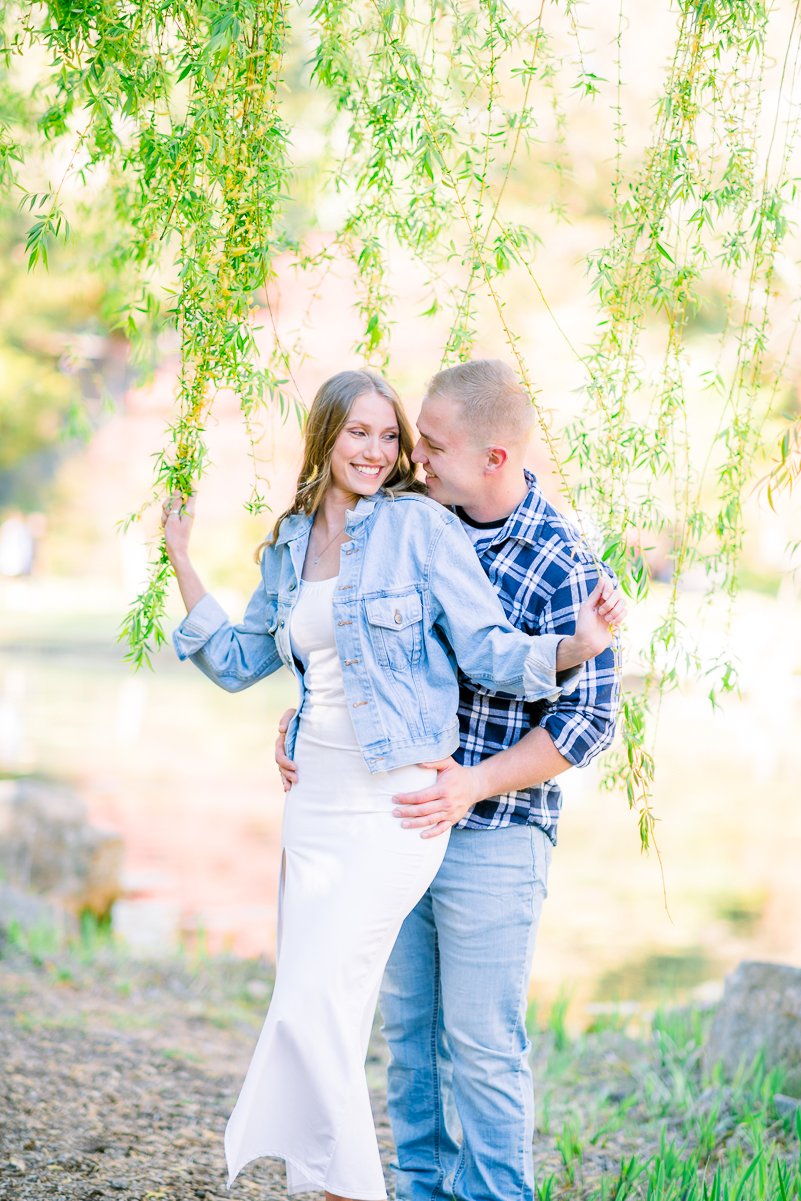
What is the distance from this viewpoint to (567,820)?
9.95 metres

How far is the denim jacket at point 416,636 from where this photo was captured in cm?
231

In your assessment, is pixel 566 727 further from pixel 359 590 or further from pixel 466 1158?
pixel 466 1158

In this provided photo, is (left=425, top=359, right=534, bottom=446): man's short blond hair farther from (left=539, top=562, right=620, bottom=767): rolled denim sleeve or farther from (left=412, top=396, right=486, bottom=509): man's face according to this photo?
(left=539, top=562, right=620, bottom=767): rolled denim sleeve

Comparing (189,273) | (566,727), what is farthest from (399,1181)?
(189,273)

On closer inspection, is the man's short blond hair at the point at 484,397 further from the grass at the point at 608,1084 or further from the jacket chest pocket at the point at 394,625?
the grass at the point at 608,1084

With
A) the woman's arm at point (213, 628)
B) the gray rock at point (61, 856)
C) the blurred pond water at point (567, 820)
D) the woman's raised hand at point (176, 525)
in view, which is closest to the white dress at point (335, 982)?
the woman's arm at point (213, 628)

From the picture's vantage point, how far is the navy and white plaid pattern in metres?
2.40

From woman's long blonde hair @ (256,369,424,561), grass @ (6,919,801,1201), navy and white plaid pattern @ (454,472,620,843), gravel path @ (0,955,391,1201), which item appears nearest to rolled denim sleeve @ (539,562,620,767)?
navy and white plaid pattern @ (454,472,620,843)

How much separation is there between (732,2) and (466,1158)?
2.33 metres

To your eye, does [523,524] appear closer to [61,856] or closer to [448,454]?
[448,454]

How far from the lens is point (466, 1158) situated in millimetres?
2518

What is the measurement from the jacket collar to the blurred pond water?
3059 millimetres

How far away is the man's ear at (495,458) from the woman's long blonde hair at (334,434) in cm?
15

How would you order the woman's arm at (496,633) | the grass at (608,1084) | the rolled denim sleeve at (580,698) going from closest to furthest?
the woman's arm at (496,633) < the rolled denim sleeve at (580,698) < the grass at (608,1084)
